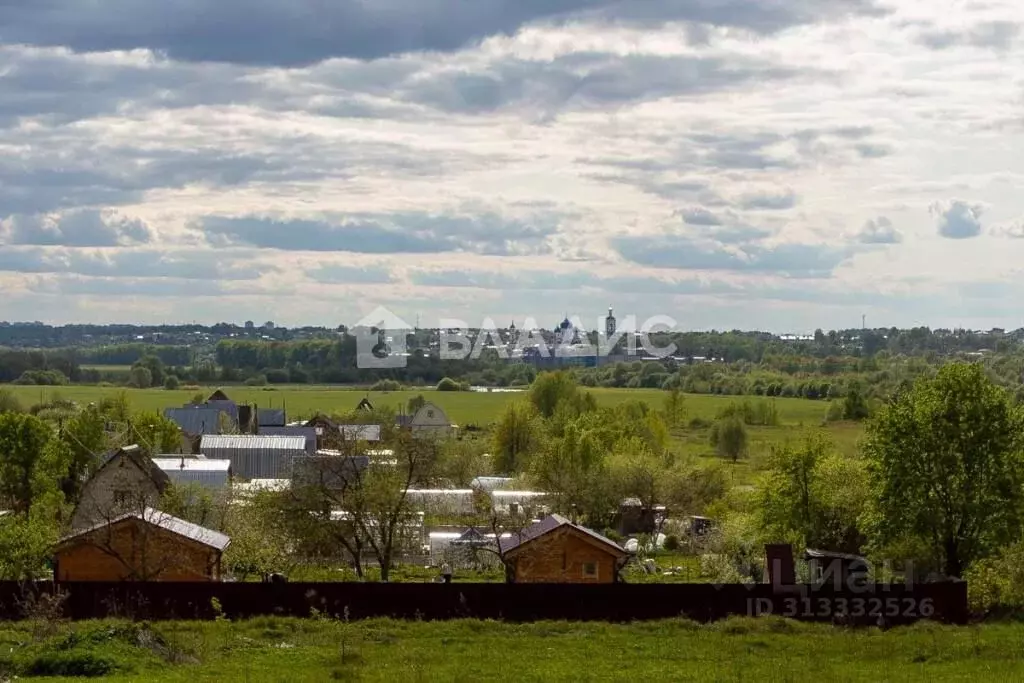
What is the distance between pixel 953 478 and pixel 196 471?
30716 millimetres

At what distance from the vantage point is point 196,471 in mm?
52531

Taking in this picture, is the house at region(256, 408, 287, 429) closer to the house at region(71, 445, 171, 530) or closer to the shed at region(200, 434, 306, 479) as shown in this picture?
the shed at region(200, 434, 306, 479)

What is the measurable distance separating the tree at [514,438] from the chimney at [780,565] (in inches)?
1816

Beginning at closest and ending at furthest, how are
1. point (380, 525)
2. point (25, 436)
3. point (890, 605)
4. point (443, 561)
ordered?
1. point (890, 605)
2. point (380, 525)
3. point (443, 561)
4. point (25, 436)

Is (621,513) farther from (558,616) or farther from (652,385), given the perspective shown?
(652,385)

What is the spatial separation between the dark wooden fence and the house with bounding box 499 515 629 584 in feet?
14.6

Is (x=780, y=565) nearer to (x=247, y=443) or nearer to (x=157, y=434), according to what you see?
(x=157, y=434)

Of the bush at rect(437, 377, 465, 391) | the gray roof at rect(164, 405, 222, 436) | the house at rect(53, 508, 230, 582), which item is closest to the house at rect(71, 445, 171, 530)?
the house at rect(53, 508, 230, 582)

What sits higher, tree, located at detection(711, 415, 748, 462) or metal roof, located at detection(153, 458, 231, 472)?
metal roof, located at detection(153, 458, 231, 472)

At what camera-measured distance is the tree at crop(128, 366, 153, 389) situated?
181m

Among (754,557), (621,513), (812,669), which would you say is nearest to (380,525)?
(754,557)

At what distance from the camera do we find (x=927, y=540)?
33.1 meters

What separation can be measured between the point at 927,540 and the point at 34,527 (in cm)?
2210

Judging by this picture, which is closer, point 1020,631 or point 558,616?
point 1020,631
